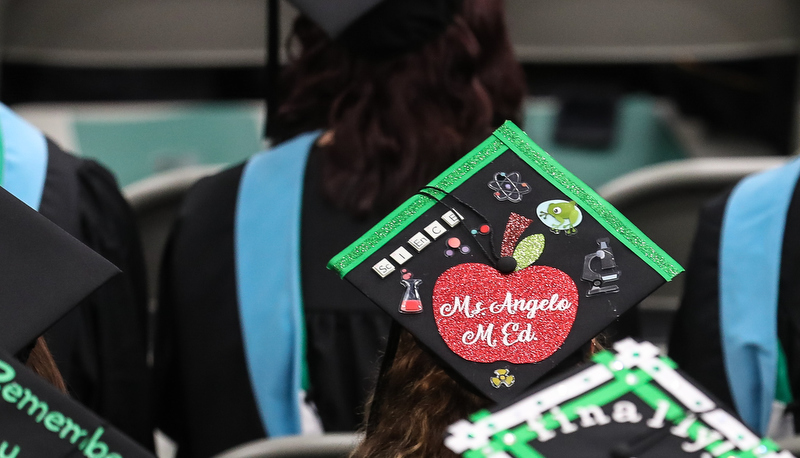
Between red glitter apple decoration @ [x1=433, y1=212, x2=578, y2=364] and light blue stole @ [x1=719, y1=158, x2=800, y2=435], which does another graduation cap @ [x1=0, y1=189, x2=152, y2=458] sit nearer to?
red glitter apple decoration @ [x1=433, y1=212, x2=578, y2=364]

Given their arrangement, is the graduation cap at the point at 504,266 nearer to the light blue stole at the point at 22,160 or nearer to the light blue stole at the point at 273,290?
the light blue stole at the point at 273,290

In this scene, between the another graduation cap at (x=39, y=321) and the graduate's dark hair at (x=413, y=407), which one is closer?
Answer: the another graduation cap at (x=39, y=321)

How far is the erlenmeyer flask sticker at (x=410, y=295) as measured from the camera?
106 centimetres

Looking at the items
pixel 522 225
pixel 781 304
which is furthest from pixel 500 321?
pixel 781 304

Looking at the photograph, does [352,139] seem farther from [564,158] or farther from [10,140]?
[564,158]

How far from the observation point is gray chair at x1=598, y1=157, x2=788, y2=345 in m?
2.69

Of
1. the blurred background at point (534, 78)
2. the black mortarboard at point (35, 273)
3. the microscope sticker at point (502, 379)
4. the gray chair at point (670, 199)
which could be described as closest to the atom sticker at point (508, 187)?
the microscope sticker at point (502, 379)

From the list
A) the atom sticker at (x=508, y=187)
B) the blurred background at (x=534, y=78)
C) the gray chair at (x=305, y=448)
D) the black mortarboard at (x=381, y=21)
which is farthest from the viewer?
the blurred background at (x=534, y=78)

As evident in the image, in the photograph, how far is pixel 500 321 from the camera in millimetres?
1061

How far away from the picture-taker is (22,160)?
1.59 metres

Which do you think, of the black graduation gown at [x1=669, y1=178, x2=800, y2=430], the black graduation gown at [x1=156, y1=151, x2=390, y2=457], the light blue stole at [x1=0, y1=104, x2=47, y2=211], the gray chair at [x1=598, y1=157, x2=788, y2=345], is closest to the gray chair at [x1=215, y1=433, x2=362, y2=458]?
the black graduation gown at [x1=156, y1=151, x2=390, y2=457]

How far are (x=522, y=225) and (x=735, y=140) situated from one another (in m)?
3.30

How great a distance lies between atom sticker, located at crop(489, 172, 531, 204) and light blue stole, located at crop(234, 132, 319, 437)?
628mm

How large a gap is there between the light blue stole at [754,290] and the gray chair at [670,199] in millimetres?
1059
